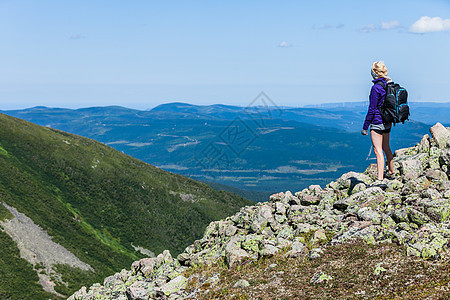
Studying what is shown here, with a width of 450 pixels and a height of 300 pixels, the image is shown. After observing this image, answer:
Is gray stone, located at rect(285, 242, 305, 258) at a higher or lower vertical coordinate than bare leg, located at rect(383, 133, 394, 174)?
lower

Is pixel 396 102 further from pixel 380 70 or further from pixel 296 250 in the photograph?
pixel 296 250

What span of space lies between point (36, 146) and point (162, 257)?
134 metres

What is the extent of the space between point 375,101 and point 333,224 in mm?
6320

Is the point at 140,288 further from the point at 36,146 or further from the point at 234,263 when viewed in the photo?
the point at 36,146

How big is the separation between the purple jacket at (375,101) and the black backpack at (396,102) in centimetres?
23

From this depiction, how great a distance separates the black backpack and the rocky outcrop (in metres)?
3.54

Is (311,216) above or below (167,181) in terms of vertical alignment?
above

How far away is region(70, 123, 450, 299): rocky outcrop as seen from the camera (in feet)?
49.6

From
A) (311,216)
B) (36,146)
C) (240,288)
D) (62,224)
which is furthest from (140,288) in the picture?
(36,146)

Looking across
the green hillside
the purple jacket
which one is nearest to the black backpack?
the purple jacket

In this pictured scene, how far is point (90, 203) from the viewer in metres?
126

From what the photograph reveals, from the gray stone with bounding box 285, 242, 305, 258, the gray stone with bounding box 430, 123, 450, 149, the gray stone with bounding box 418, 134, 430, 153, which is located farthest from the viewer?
the gray stone with bounding box 418, 134, 430, 153

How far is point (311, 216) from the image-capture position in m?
19.7

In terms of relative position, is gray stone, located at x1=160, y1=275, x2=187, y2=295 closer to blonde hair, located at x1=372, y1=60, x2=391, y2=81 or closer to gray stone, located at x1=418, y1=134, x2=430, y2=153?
blonde hair, located at x1=372, y1=60, x2=391, y2=81
